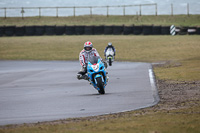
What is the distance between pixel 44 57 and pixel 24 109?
2386 cm

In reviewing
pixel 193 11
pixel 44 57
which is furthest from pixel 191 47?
pixel 193 11

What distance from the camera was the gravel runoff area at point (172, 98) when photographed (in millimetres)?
9766

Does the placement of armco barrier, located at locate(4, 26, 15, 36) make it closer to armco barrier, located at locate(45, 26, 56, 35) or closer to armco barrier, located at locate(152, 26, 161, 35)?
armco barrier, located at locate(45, 26, 56, 35)

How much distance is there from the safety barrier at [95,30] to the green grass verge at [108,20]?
879cm

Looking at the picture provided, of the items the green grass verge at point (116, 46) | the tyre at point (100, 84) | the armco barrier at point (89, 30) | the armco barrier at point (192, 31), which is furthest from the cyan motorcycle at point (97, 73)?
the armco barrier at point (89, 30)

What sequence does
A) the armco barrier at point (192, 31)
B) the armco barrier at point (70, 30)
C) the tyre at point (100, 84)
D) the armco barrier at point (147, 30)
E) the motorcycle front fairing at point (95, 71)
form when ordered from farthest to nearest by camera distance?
the armco barrier at point (70, 30), the armco barrier at point (147, 30), the armco barrier at point (192, 31), the motorcycle front fairing at point (95, 71), the tyre at point (100, 84)

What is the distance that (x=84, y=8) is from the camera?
68688 millimetres

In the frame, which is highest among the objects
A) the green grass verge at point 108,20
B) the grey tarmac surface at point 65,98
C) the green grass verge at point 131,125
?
the green grass verge at point 108,20

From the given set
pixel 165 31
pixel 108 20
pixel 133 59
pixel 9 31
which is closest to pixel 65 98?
pixel 133 59

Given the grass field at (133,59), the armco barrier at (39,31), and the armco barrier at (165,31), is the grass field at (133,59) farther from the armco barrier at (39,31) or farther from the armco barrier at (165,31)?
the armco barrier at (165,31)

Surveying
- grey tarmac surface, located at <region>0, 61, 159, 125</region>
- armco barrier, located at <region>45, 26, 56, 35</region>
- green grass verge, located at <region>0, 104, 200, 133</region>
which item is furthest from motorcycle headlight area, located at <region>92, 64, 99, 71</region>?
armco barrier, located at <region>45, 26, 56, 35</region>

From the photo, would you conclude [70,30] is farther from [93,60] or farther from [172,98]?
[172,98]

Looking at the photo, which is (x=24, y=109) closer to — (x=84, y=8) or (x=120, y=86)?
(x=120, y=86)

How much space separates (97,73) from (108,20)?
48579 mm
